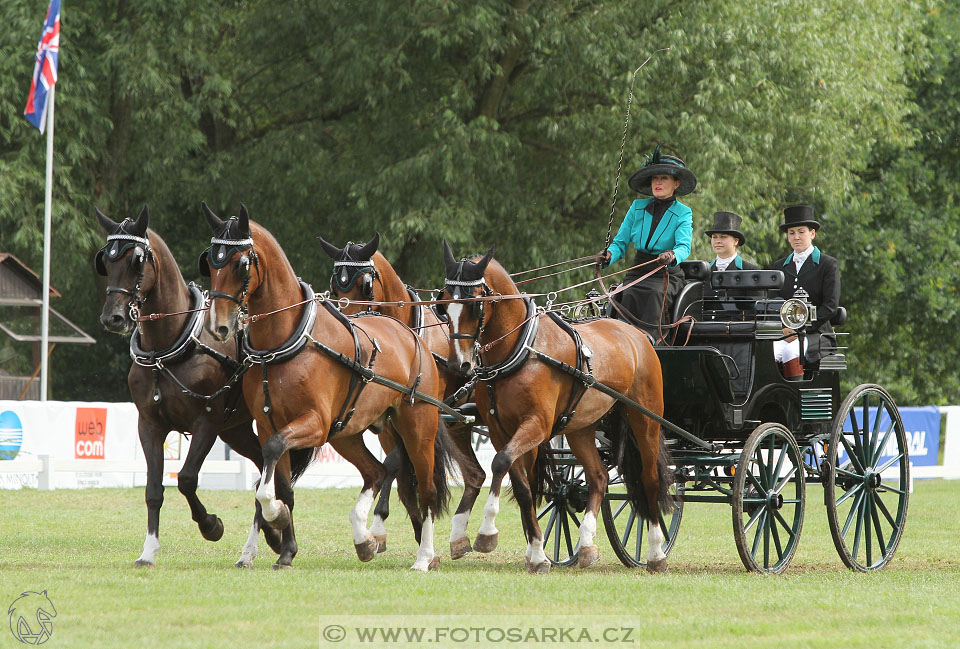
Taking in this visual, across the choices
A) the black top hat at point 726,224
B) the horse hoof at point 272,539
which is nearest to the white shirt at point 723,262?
the black top hat at point 726,224

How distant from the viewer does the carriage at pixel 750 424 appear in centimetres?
930

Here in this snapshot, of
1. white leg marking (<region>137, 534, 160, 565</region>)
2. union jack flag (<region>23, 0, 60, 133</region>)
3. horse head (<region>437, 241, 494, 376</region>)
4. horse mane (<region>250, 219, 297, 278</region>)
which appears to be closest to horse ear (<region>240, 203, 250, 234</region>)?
horse mane (<region>250, 219, 297, 278</region>)

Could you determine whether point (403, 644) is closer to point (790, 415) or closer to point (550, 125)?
point (790, 415)

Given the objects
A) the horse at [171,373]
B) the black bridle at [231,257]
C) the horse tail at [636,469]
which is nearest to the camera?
the black bridle at [231,257]

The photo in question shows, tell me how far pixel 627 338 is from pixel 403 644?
3.98 m

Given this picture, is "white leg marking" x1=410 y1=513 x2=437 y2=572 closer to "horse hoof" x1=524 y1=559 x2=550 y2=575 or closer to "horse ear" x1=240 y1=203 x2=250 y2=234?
"horse hoof" x1=524 y1=559 x2=550 y2=575

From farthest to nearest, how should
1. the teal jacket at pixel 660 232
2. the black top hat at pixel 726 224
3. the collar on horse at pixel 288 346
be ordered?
1. the black top hat at pixel 726 224
2. the teal jacket at pixel 660 232
3. the collar on horse at pixel 288 346

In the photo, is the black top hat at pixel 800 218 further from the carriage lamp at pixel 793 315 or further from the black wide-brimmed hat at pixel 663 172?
the carriage lamp at pixel 793 315

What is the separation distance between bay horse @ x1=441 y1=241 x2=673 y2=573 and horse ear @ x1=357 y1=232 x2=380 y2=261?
79 centimetres

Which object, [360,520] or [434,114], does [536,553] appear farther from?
[434,114]

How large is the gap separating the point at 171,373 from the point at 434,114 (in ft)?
41.3

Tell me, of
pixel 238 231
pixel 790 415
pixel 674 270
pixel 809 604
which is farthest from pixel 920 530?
pixel 238 231

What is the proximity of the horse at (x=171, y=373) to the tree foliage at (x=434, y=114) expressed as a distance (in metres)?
10.6

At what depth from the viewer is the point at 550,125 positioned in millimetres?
20266
